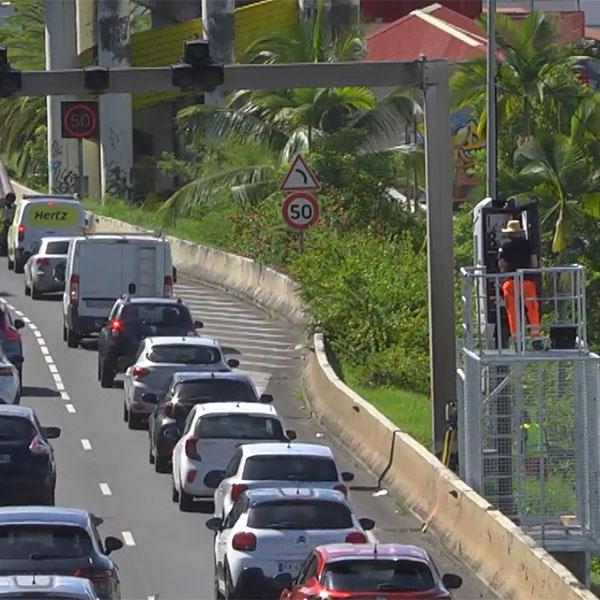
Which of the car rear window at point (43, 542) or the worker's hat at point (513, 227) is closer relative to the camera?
the car rear window at point (43, 542)

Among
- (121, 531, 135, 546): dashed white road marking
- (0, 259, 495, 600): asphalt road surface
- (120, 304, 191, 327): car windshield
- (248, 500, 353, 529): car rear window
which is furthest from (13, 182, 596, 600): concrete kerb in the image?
(121, 531, 135, 546): dashed white road marking

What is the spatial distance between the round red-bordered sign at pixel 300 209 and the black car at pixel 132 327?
17.4 feet

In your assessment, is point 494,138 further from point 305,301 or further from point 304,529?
point 304,529

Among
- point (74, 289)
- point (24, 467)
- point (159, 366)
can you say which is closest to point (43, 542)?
point (24, 467)

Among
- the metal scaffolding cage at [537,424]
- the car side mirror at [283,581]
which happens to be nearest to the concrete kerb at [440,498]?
the metal scaffolding cage at [537,424]

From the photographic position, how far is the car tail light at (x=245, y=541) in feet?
65.3

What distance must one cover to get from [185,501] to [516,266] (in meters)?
5.10

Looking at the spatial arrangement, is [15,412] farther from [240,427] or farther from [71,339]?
[71,339]

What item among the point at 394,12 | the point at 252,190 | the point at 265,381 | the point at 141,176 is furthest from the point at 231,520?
the point at 394,12

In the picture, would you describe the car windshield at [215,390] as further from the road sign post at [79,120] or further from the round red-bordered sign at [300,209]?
the road sign post at [79,120]

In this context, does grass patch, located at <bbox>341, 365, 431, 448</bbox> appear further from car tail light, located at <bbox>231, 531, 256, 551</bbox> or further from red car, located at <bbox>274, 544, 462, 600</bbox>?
red car, located at <bbox>274, 544, 462, 600</bbox>

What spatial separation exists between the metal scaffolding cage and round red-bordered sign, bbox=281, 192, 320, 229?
50.6 feet

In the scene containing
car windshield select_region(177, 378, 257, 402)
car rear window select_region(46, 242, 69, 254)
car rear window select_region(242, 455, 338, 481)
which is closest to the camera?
car rear window select_region(242, 455, 338, 481)

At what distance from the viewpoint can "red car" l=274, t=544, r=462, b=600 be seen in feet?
55.3
